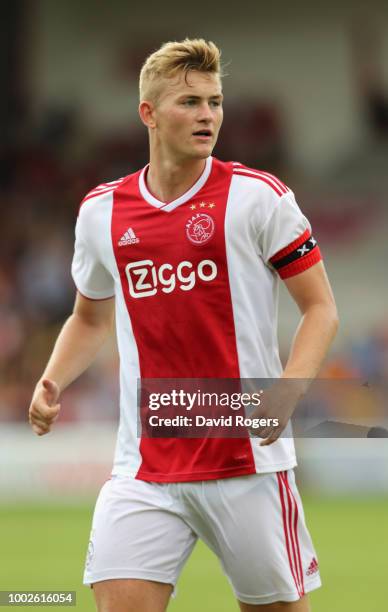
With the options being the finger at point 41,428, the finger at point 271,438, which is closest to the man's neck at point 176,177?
the finger at point 41,428

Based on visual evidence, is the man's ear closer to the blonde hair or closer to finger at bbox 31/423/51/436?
the blonde hair

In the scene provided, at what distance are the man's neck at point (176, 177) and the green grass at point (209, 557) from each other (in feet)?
12.5

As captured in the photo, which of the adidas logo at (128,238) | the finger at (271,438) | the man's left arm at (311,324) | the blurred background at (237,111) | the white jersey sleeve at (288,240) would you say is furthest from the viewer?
the blurred background at (237,111)

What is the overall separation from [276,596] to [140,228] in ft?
4.73

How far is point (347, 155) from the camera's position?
67.4ft

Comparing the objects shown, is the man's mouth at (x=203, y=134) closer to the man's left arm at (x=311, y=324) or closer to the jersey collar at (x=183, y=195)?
the jersey collar at (x=183, y=195)

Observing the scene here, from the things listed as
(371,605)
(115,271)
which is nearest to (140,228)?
(115,271)

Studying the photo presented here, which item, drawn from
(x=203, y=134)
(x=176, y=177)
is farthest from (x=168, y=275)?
(x=203, y=134)

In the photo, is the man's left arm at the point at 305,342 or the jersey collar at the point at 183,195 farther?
the jersey collar at the point at 183,195

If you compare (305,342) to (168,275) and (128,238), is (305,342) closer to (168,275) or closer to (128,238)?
(168,275)

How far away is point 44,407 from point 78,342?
0.48 metres

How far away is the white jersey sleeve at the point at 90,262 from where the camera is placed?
201 inches

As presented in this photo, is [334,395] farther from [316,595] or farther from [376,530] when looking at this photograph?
[316,595]

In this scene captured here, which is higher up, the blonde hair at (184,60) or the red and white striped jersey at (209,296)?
the blonde hair at (184,60)
